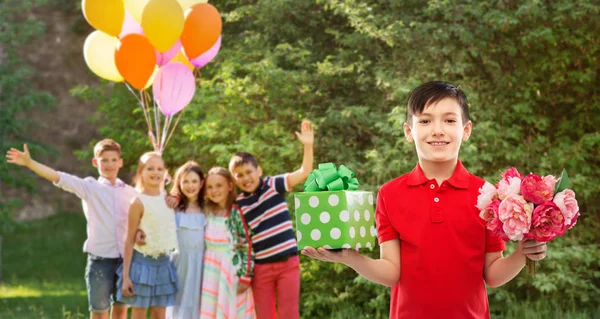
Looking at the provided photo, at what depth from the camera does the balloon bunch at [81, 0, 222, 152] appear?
5008mm

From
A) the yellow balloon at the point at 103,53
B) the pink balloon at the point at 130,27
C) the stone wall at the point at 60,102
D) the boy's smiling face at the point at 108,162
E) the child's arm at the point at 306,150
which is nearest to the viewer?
Result: the child's arm at the point at 306,150

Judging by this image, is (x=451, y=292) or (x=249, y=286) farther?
(x=249, y=286)

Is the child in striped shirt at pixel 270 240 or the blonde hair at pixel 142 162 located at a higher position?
the blonde hair at pixel 142 162

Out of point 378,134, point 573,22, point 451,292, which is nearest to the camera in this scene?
point 451,292

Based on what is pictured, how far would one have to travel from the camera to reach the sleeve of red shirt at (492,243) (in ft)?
6.12

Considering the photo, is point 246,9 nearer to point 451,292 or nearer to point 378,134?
point 378,134

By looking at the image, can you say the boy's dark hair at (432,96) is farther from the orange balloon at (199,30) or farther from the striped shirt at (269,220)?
the orange balloon at (199,30)

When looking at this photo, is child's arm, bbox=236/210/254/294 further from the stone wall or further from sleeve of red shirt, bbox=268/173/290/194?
the stone wall

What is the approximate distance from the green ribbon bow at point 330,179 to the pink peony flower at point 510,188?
350 mm

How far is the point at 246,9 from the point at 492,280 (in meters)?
6.01

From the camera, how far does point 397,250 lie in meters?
1.92

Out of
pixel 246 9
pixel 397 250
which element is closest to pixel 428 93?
→ pixel 397 250

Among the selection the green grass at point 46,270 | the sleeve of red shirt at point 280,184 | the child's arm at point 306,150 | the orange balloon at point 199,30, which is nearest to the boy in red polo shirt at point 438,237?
the child's arm at point 306,150

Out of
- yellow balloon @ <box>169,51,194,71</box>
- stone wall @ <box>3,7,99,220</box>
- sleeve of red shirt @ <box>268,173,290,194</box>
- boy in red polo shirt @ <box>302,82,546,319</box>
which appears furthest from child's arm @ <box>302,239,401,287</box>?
stone wall @ <box>3,7,99,220</box>
